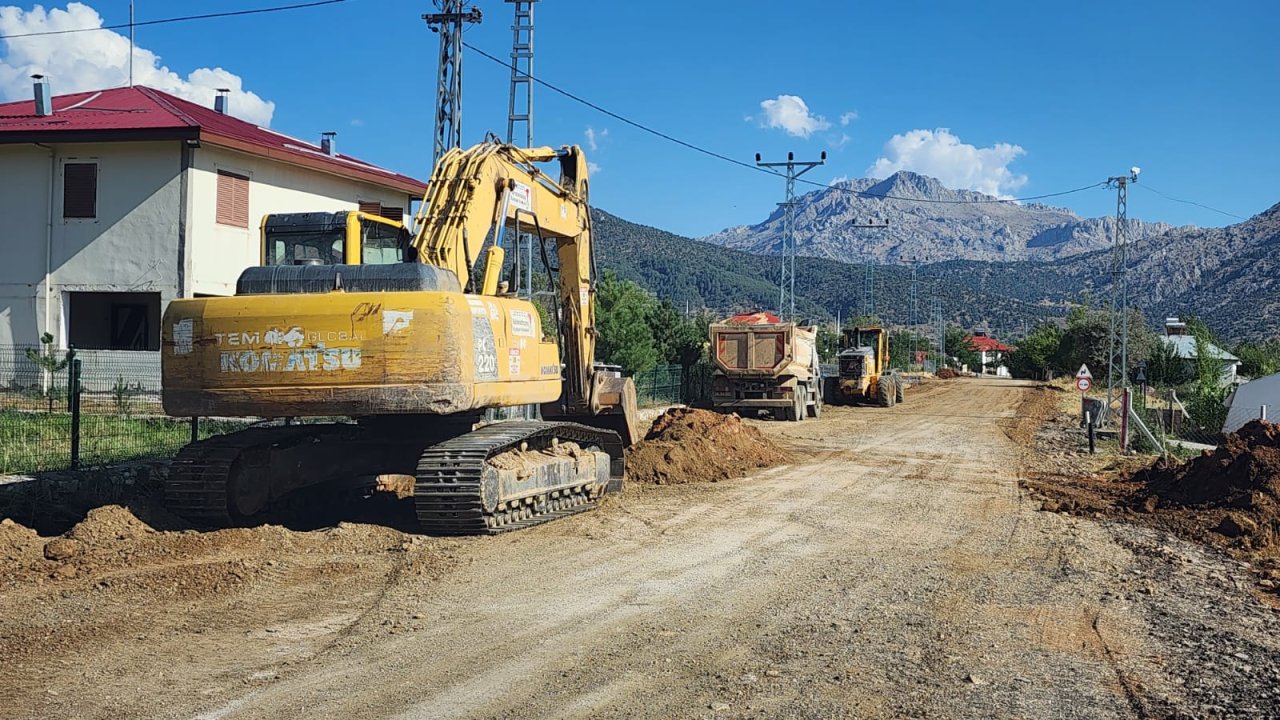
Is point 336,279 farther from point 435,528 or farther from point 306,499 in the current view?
point 306,499

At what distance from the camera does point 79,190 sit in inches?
930

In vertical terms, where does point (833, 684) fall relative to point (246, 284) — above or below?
below

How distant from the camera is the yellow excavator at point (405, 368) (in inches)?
340

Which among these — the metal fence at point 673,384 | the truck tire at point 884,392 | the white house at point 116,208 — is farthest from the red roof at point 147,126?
the truck tire at point 884,392

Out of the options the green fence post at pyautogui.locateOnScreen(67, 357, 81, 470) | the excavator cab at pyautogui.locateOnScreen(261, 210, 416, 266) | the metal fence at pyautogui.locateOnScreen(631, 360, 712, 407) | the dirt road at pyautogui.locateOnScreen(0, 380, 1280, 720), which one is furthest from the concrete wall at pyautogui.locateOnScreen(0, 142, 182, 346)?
the dirt road at pyautogui.locateOnScreen(0, 380, 1280, 720)

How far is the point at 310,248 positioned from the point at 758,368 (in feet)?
63.7

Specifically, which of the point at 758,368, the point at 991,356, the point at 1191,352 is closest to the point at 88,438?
the point at 758,368

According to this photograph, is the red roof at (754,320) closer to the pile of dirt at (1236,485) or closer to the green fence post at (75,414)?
the pile of dirt at (1236,485)

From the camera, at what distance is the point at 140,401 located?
17.7 meters

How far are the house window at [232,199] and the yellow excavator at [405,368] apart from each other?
1454cm

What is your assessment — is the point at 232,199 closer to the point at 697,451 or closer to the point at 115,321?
the point at 115,321

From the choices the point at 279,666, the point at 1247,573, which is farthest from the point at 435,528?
the point at 1247,573

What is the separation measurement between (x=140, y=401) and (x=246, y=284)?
9.81 m

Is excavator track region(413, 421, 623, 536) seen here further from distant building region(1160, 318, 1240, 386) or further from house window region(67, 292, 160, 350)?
distant building region(1160, 318, 1240, 386)
